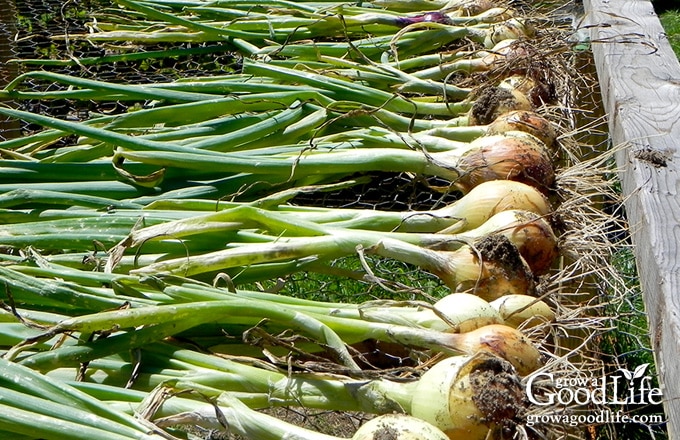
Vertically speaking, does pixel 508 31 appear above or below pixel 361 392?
above

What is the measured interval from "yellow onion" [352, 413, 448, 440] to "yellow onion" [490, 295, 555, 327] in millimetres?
347

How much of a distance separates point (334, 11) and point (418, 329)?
59.8 inches

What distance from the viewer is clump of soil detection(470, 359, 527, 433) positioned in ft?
4.03

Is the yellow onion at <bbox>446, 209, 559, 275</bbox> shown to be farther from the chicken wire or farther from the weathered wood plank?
the weathered wood plank

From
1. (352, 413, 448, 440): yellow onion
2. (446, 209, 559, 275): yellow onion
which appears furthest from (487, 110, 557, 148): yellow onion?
(352, 413, 448, 440): yellow onion

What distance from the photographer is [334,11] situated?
2.68 metres

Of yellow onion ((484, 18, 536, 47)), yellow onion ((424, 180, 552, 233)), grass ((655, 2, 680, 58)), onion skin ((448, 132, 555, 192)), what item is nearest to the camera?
yellow onion ((424, 180, 552, 233))

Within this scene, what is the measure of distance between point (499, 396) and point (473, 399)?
0.04m

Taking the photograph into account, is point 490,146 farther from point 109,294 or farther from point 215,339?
point 109,294

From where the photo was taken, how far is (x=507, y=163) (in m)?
1.85

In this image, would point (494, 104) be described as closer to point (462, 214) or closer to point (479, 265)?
point (462, 214)

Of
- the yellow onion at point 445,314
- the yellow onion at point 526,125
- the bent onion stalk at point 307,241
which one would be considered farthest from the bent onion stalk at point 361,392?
the yellow onion at point 526,125

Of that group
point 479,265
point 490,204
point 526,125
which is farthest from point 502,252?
point 526,125

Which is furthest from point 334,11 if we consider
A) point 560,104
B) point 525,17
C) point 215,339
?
point 215,339
